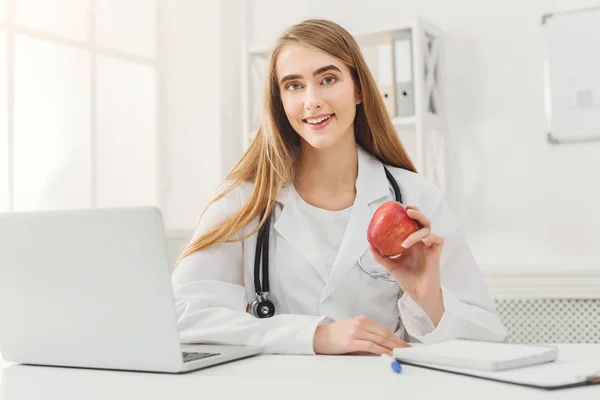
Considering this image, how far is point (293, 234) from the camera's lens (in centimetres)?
179

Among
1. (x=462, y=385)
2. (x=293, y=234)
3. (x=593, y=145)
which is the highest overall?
(x=593, y=145)

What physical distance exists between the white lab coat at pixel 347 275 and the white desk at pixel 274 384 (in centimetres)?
38

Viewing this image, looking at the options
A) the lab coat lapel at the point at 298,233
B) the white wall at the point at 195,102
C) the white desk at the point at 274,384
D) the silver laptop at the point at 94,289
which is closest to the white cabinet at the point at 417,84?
the white wall at the point at 195,102

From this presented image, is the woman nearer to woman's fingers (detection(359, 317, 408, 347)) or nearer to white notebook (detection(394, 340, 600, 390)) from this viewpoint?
woman's fingers (detection(359, 317, 408, 347))

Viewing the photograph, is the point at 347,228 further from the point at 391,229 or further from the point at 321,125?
the point at 391,229

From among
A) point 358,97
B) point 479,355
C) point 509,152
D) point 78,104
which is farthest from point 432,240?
point 78,104

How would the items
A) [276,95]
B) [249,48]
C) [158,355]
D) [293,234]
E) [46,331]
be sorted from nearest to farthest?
1. [158,355]
2. [46,331]
3. [293,234]
4. [276,95]
5. [249,48]

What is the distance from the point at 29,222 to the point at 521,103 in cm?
234

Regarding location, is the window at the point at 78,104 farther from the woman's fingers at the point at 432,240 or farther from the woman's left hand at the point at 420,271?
the woman's fingers at the point at 432,240

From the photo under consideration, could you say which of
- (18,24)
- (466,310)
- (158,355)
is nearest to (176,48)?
(18,24)

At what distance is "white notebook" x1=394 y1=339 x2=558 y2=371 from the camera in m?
0.97

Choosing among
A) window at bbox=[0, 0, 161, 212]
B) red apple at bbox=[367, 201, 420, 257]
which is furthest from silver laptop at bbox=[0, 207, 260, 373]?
window at bbox=[0, 0, 161, 212]

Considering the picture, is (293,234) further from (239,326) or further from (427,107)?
(427,107)

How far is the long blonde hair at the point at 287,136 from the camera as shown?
5.98 feet
